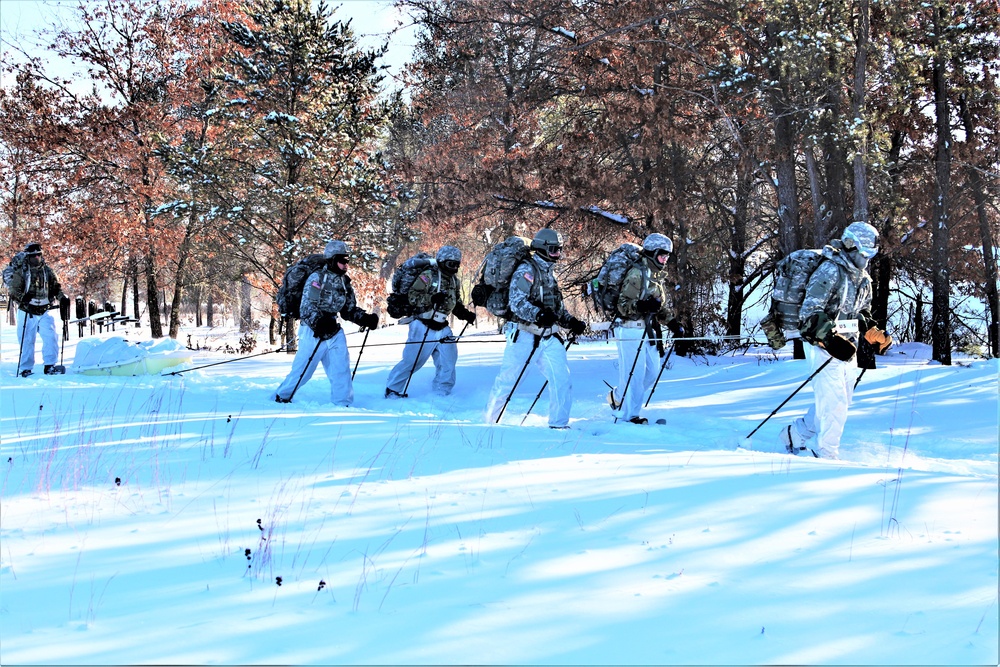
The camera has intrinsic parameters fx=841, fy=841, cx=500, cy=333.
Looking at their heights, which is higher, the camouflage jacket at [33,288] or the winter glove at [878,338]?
the camouflage jacket at [33,288]

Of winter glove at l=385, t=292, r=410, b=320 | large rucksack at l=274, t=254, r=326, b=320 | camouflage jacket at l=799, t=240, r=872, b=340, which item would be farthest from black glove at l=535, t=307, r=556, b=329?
large rucksack at l=274, t=254, r=326, b=320

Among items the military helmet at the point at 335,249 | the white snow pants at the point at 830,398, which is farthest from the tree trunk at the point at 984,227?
the military helmet at the point at 335,249

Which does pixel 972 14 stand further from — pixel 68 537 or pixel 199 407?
pixel 68 537

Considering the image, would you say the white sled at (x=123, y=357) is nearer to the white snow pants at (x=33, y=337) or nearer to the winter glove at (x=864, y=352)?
the white snow pants at (x=33, y=337)

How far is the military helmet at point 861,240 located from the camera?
7.22m

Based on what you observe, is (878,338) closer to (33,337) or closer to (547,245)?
(547,245)

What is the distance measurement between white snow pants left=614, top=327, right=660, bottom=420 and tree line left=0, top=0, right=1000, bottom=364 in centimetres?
412

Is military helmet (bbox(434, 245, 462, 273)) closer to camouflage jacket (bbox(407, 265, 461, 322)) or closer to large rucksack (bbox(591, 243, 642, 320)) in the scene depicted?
camouflage jacket (bbox(407, 265, 461, 322))

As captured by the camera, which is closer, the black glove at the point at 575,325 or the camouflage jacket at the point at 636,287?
the black glove at the point at 575,325

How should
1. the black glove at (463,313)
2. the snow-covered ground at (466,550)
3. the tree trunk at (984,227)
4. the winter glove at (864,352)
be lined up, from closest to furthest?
1. the snow-covered ground at (466,550)
2. the winter glove at (864,352)
3. the black glove at (463,313)
4. the tree trunk at (984,227)

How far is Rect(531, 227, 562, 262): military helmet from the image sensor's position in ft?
27.7

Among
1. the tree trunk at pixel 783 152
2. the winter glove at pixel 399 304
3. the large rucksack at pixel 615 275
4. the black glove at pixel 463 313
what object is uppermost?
the tree trunk at pixel 783 152

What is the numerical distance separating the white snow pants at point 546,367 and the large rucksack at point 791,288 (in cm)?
194

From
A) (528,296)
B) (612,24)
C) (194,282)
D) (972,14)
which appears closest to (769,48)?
(612,24)
